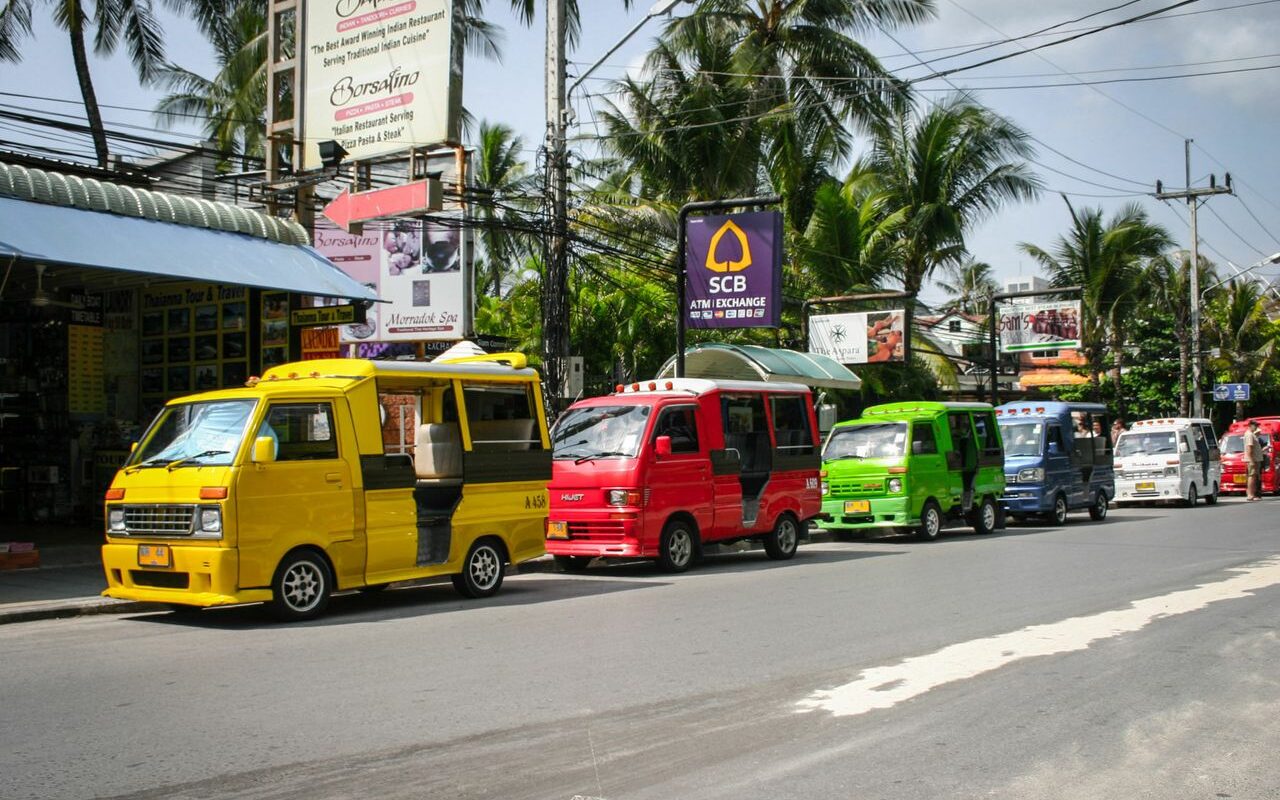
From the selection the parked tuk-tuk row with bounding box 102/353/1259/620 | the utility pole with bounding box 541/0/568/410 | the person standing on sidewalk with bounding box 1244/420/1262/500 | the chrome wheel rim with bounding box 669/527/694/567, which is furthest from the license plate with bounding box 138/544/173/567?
the person standing on sidewalk with bounding box 1244/420/1262/500

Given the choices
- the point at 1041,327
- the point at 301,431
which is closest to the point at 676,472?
the point at 301,431

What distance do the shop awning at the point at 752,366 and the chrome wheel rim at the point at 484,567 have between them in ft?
36.3

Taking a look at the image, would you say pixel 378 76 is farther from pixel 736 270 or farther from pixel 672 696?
pixel 672 696

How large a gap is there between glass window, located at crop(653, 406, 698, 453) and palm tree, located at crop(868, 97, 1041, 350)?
68.2ft

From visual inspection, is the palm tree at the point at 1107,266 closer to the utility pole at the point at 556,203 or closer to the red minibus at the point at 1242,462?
the red minibus at the point at 1242,462

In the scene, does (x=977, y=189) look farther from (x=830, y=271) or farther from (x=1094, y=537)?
(x=1094, y=537)

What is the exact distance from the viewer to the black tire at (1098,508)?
984 inches

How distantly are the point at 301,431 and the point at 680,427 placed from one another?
5663 millimetres

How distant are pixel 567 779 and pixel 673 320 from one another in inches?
881

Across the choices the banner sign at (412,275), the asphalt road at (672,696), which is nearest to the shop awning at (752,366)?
the banner sign at (412,275)

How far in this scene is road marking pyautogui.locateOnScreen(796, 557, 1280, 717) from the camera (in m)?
7.43

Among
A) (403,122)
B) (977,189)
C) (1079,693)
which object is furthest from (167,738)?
(977,189)

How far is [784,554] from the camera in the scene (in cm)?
1705

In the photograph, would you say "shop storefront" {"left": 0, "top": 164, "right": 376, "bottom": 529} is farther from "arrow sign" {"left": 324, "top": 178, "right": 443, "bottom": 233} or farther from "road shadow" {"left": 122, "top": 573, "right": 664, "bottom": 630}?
"road shadow" {"left": 122, "top": 573, "right": 664, "bottom": 630}
